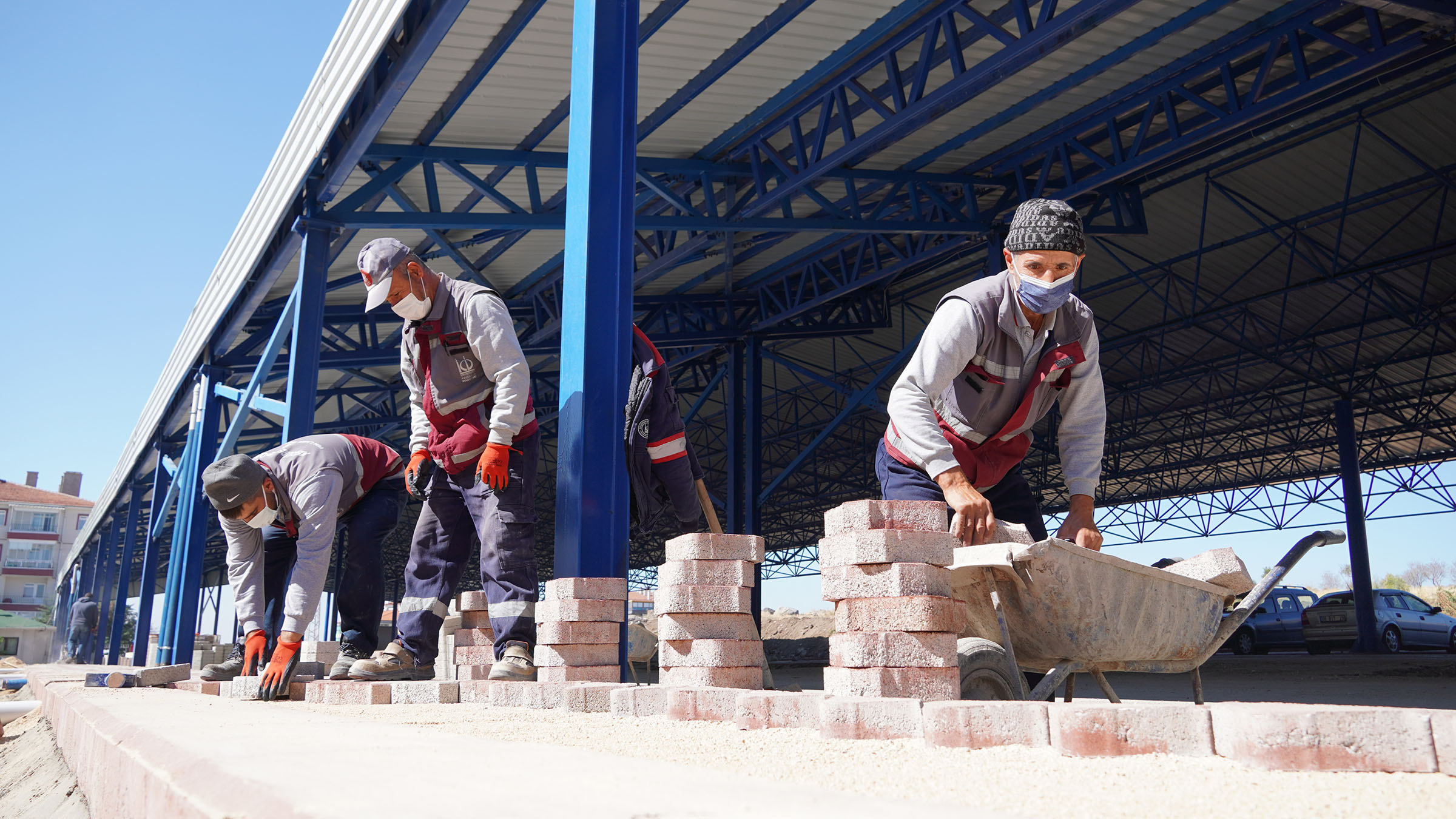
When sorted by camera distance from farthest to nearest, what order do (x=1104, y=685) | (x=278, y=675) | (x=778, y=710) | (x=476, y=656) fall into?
1. (x=476, y=656)
2. (x=278, y=675)
3. (x=1104, y=685)
4. (x=778, y=710)

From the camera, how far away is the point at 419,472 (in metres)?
4.96

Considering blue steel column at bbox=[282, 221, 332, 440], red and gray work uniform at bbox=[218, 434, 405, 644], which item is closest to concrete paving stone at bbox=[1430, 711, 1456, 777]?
red and gray work uniform at bbox=[218, 434, 405, 644]

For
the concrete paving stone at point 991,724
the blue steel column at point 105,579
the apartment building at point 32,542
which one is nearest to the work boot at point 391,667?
the concrete paving stone at point 991,724

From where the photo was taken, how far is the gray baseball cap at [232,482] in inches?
197

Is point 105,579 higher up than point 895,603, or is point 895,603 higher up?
point 105,579

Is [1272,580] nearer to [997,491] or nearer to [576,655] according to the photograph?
[997,491]

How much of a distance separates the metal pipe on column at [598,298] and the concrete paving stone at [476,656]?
28.1 inches

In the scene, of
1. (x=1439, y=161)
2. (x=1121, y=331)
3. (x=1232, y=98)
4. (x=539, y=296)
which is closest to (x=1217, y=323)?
(x=1121, y=331)

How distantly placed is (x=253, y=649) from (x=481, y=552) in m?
1.58

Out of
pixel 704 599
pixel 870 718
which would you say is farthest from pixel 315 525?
pixel 870 718

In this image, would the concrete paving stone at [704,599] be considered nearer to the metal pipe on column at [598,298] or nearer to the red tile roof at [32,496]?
the metal pipe on column at [598,298]

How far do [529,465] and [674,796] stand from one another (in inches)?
141

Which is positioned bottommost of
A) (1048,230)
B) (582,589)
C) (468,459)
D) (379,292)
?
(582,589)

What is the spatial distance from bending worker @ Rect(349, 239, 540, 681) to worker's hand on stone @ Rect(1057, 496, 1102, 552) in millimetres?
2387
